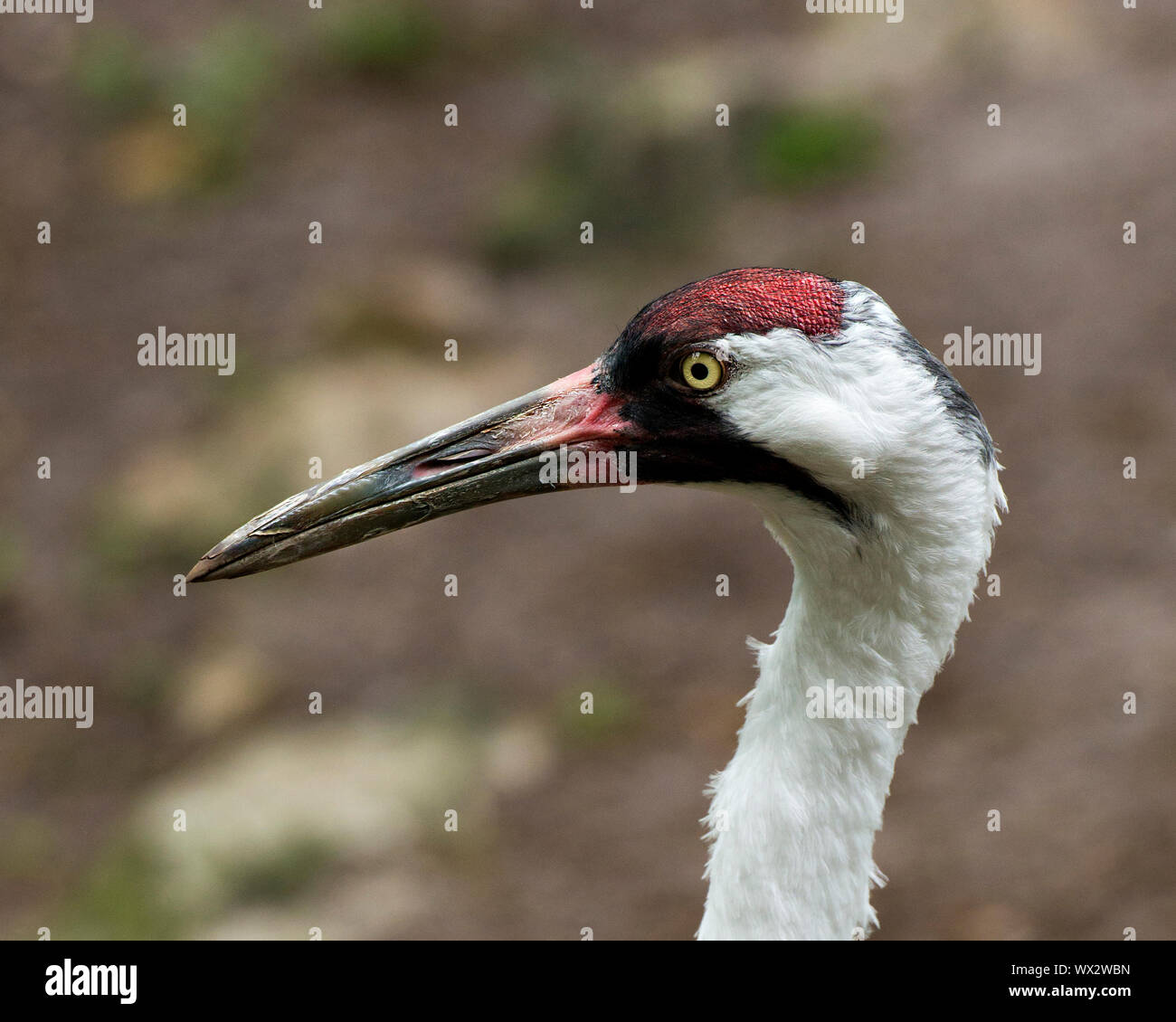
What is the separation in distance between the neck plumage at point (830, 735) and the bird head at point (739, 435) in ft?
0.39

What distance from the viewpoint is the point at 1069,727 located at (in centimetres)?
770

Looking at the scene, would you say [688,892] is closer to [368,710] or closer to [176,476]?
[368,710]

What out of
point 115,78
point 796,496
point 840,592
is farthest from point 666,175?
Answer: point 840,592

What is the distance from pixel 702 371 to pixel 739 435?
0.66ft

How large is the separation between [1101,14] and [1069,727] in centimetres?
774

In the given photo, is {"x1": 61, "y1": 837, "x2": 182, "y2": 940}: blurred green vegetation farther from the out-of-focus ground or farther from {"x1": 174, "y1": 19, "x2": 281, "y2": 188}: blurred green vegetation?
{"x1": 174, "y1": 19, "x2": 281, "y2": 188}: blurred green vegetation

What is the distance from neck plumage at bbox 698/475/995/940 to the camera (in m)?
3.68

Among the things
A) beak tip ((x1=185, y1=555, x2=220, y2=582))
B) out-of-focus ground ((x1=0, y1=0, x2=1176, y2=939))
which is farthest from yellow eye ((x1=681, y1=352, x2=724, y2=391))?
out-of-focus ground ((x1=0, y1=0, x2=1176, y2=939))

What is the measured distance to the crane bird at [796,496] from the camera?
3.54 metres

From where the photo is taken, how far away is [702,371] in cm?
367

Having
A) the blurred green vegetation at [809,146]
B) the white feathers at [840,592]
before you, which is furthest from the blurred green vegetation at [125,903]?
the blurred green vegetation at [809,146]

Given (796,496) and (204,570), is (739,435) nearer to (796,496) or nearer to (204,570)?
(796,496)
